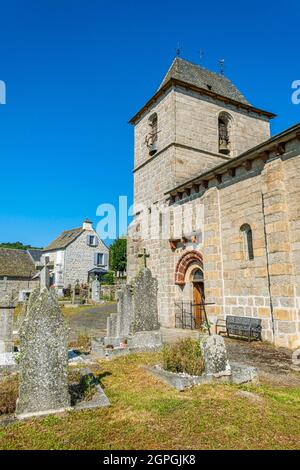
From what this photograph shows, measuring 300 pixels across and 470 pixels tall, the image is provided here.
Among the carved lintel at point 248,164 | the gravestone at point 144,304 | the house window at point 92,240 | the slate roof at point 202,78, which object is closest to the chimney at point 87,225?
the house window at point 92,240

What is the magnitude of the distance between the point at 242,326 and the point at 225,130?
12.6 metres

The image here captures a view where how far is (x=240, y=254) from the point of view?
1182 centimetres

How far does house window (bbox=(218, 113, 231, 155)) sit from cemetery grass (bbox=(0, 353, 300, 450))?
615 inches

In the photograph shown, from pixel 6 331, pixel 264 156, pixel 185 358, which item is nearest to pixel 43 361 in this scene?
pixel 185 358

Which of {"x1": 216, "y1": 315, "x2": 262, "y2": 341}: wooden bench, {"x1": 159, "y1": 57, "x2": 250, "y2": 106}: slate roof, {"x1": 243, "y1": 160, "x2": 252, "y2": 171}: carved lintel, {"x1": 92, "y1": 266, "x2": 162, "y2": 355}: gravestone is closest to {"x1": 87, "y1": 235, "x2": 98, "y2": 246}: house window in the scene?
{"x1": 159, "y1": 57, "x2": 250, "y2": 106}: slate roof

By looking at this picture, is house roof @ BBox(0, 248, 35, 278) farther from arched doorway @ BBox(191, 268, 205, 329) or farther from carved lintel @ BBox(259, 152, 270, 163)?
carved lintel @ BBox(259, 152, 270, 163)

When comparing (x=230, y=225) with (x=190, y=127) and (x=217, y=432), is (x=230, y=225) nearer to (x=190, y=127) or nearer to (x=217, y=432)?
(x=190, y=127)

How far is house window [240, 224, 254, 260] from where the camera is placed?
38.2 feet

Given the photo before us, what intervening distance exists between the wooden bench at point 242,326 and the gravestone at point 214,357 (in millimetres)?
5004

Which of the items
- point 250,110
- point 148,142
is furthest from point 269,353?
point 250,110

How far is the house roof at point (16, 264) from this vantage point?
120 feet

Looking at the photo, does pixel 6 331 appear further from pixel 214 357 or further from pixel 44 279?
pixel 214 357

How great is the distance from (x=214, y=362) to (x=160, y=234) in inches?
439

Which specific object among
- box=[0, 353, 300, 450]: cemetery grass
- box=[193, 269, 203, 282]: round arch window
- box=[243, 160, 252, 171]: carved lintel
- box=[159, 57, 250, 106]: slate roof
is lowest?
box=[0, 353, 300, 450]: cemetery grass
